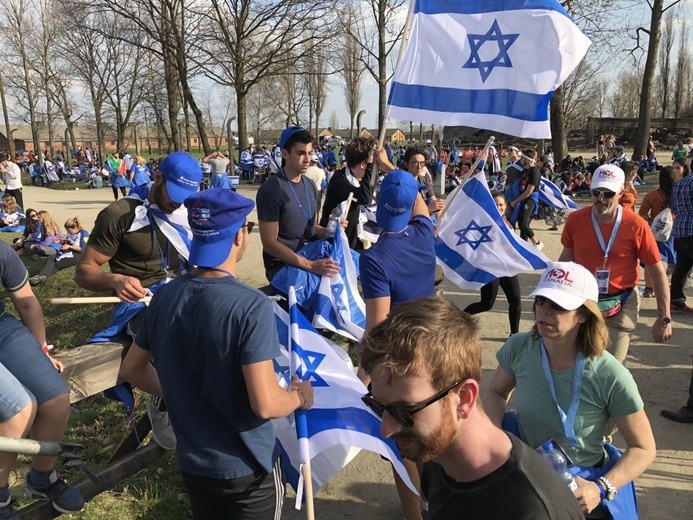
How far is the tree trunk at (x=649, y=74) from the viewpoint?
19297 mm

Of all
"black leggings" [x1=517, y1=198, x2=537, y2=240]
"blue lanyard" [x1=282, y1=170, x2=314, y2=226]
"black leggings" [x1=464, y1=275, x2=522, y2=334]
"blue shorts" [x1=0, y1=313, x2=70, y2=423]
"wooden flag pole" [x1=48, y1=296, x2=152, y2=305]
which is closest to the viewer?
"blue shorts" [x1=0, y1=313, x2=70, y2=423]

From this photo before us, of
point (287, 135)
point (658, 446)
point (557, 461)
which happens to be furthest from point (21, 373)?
point (658, 446)

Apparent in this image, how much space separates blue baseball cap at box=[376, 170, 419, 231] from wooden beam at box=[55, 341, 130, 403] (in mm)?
1986

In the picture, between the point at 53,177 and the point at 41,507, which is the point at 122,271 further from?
the point at 53,177

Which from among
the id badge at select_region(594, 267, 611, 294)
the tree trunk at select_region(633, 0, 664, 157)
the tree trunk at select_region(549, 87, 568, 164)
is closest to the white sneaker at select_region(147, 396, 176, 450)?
the id badge at select_region(594, 267, 611, 294)

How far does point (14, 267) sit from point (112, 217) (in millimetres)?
694

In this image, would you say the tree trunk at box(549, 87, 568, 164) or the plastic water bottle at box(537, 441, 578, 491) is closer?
the plastic water bottle at box(537, 441, 578, 491)

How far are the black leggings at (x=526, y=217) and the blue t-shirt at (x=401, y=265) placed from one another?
Result: 7.21 m

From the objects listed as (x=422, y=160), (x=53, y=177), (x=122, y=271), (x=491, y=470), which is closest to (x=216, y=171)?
(x=422, y=160)

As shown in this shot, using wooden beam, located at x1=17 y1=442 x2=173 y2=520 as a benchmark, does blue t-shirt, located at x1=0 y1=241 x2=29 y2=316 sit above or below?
above

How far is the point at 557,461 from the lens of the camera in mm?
2275

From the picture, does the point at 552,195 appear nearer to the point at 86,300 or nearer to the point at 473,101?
the point at 473,101

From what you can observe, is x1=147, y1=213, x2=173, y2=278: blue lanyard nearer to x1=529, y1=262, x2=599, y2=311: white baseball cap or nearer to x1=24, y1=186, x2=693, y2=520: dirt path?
x1=24, y1=186, x2=693, y2=520: dirt path

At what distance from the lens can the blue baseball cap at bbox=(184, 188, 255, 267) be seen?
7.16ft
